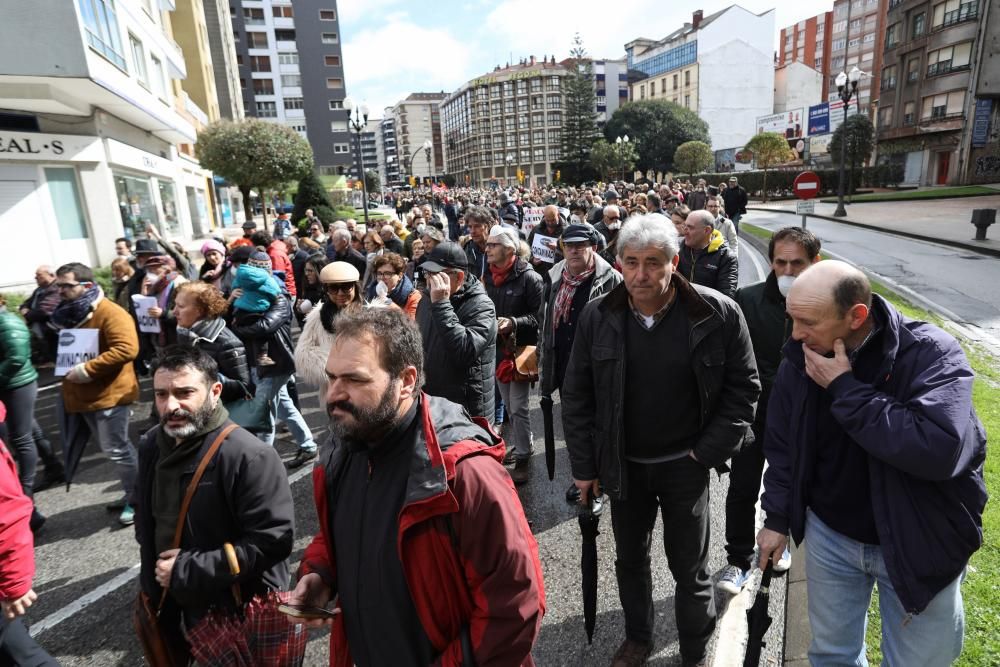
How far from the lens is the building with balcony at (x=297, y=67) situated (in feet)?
219

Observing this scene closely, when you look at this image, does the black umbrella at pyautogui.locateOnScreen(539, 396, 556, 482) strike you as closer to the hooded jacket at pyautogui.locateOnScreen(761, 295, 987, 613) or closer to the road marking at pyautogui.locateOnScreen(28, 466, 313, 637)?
the road marking at pyautogui.locateOnScreen(28, 466, 313, 637)

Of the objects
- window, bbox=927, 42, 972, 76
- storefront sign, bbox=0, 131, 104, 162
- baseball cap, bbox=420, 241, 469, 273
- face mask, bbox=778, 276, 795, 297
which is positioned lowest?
face mask, bbox=778, 276, 795, 297

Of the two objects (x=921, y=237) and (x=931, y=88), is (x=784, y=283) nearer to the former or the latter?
(x=921, y=237)

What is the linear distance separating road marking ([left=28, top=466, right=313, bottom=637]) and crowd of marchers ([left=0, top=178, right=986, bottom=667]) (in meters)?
1.10

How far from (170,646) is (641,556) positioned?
84.4 inches

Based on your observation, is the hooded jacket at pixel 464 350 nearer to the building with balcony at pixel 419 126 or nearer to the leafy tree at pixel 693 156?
the leafy tree at pixel 693 156

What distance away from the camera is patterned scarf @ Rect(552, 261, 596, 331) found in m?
4.26

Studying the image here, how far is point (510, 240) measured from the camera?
16.3ft

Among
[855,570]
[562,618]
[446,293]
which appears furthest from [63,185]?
[855,570]

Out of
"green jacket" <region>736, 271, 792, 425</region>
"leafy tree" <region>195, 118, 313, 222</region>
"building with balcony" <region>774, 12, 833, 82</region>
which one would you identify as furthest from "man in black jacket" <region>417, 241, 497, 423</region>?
"building with balcony" <region>774, 12, 833, 82</region>

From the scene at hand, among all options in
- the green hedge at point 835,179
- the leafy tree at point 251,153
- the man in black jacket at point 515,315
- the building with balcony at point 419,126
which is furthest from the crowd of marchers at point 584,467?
the building with balcony at point 419,126

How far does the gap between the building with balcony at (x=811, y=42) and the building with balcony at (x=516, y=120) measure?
3678 cm

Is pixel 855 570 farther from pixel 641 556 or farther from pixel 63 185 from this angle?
pixel 63 185

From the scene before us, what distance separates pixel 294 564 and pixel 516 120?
111697mm
